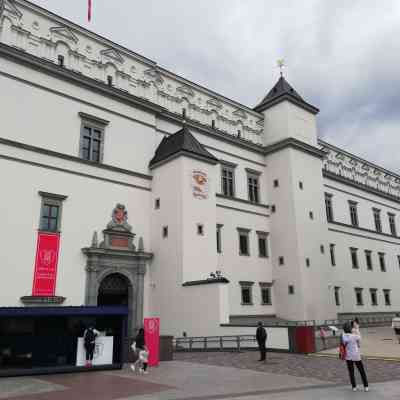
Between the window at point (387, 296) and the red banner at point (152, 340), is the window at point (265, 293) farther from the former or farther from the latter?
the window at point (387, 296)

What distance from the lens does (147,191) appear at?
26.9 meters

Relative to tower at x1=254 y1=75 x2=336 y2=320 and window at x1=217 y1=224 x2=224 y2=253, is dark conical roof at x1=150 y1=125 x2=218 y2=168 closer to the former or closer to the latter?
window at x1=217 y1=224 x2=224 y2=253

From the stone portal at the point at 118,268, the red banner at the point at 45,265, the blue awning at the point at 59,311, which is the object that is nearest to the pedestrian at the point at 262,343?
the blue awning at the point at 59,311

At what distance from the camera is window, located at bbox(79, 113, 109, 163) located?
2464 centimetres

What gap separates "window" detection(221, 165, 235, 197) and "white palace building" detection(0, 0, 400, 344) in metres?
0.17

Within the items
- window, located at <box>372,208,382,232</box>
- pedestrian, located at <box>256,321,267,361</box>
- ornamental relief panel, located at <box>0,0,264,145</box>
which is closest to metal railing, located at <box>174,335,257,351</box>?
pedestrian, located at <box>256,321,267,361</box>

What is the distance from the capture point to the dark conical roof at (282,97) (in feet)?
118

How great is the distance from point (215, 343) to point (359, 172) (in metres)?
32.8

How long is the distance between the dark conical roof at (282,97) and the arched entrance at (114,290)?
20778 mm

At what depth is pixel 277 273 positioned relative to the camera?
32.8 m

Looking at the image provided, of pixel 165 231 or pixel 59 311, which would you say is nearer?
pixel 59 311

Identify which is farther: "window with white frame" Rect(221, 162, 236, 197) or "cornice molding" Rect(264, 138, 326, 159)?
"cornice molding" Rect(264, 138, 326, 159)

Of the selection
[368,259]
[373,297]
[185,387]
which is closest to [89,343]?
[185,387]

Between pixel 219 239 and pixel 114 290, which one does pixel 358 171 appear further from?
pixel 114 290
